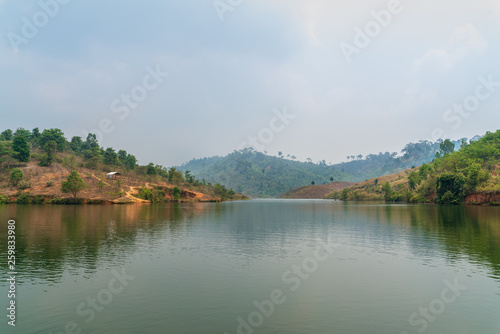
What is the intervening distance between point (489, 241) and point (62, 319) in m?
54.1

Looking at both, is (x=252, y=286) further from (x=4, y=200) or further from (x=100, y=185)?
(x=4, y=200)

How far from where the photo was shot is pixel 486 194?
140 metres

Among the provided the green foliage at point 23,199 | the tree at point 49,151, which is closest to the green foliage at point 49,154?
the tree at point 49,151

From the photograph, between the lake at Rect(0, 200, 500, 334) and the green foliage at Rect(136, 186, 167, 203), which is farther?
the green foliage at Rect(136, 186, 167, 203)

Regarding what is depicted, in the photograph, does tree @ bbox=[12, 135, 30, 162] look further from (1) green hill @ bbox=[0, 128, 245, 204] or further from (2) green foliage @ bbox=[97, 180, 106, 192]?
(2) green foliage @ bbox=[97, 180, 106, 192]

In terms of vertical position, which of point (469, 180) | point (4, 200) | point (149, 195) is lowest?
point (4, 200)

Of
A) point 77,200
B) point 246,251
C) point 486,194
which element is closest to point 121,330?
point 246,251

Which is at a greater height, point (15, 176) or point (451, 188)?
point (15, 176)

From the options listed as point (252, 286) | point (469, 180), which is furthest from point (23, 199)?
point (469, 180)

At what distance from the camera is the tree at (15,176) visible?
15700 centimetres

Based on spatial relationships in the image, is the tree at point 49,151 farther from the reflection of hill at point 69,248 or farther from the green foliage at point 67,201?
the reflection of hill at point 69,248

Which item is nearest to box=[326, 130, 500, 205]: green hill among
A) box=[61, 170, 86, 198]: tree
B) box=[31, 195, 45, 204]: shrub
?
box=[61, 170, 86, 198]: tree

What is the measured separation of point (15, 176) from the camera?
6186 inches

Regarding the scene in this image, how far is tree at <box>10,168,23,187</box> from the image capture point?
6181 inches
